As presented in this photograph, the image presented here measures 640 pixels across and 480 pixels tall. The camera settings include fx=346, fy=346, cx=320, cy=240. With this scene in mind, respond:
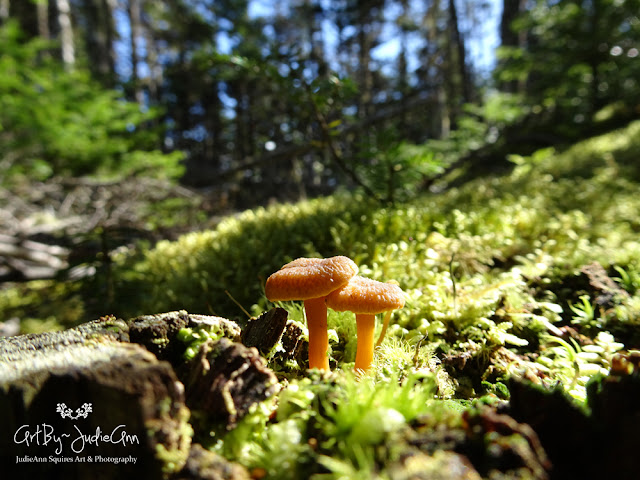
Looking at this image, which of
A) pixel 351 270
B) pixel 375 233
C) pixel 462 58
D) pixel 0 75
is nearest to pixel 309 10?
pixel 462 58

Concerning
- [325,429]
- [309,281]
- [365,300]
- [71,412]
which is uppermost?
[309,281]

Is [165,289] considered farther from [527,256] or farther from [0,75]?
[0,75]

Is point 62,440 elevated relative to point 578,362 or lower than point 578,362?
elevated

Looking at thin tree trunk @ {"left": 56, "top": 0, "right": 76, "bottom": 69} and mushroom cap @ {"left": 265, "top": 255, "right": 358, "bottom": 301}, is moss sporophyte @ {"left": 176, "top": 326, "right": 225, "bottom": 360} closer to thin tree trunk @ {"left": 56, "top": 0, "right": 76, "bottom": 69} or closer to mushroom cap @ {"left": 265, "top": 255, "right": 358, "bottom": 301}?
mushroom cap @ {"left": 265, "top": 255, "right": 358, "bottom": 301}

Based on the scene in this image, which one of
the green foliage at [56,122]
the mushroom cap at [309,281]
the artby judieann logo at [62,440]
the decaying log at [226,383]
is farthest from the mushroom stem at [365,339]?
the green foliage at [56,122]

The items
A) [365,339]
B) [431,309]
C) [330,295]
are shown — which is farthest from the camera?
[431,309]

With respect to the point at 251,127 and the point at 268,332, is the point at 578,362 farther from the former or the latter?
the point at 251,127

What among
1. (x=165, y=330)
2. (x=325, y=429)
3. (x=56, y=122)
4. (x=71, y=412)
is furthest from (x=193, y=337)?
(x=56, y=122)

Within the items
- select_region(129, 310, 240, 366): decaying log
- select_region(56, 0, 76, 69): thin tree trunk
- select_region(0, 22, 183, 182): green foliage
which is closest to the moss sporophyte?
select_region(129, 310, 240, 366): decaying log
